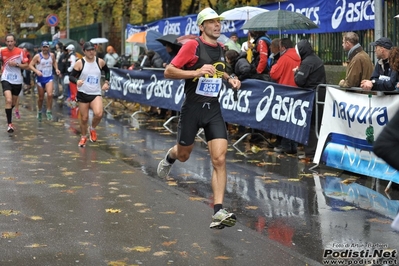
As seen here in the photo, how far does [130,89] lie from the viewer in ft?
74.2

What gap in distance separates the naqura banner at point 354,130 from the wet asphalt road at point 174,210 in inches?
7.7

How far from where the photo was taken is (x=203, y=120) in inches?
330

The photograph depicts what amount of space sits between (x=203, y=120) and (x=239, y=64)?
7.11 metres

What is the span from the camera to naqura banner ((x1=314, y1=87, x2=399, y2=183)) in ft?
34.6

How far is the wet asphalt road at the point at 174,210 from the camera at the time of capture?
705 centimetres

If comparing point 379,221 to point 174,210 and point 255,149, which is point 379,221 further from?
point 255,149

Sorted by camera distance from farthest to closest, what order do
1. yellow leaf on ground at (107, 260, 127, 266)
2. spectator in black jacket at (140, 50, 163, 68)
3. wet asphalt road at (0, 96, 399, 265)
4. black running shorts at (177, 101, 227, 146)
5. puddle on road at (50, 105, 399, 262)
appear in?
1. spectator in black jacket at (140, 50, 163, 68)
2. black running shorts at (177, 101, 227, 146)
3. puddle on road at (50, 105, 399, 262)
4. wet asphalt road at (0, 96, 399, 265)
5. yellow leaf on ground at (107, 260, 127, 266)

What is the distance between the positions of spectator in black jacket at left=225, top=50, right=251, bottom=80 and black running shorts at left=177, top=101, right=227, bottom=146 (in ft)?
22.4

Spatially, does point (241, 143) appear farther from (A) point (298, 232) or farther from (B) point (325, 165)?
(A) point (298, 232)

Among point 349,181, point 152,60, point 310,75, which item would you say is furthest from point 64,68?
point 349,181

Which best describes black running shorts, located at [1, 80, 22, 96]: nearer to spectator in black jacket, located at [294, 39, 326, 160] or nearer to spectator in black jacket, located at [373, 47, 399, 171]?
spectator in black jacket, located at [294, 39, 326, 160]

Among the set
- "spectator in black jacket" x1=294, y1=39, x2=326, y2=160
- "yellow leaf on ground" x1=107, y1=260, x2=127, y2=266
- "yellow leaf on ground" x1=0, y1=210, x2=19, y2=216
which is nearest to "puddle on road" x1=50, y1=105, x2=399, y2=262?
"spectator in black jacket" x1=294, y1=39, x2=326, y2=160

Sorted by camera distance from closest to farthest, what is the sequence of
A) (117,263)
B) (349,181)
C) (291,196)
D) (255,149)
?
(117,263)
(291,196)
(349,181)
(255,149)

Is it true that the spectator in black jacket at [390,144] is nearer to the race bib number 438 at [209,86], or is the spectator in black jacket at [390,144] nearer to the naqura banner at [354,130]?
the race bib number 438 at [209,86]
